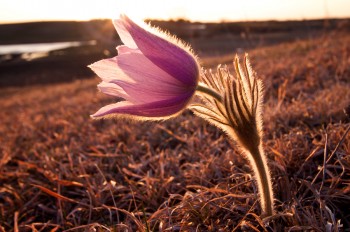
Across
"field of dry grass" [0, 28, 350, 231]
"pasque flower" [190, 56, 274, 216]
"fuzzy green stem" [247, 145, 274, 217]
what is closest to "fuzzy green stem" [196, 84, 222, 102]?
"pasque flower" [190, 56, 274, 216]

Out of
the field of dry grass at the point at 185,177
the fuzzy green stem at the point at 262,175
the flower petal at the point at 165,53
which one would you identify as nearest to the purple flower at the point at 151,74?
the flower petal at the point at 165,53

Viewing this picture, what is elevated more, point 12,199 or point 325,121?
point 325,121

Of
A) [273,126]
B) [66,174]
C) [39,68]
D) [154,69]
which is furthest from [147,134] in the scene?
[39,68]

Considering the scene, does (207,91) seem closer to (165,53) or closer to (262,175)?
(165,53)

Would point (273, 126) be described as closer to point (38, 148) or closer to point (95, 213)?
point (95, 213)

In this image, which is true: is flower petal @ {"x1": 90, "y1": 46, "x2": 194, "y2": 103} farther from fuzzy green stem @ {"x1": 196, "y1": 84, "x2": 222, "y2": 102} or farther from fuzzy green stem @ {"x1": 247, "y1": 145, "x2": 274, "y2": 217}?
fuzzy green stem @ {"x1": 247, "y1": 145, "x2": 274, "y2": 217}

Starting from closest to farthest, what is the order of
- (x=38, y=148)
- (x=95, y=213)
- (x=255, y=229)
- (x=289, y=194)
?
(x=255, y=229) < (x=289, y=194) < (x=95, y=213) < (x=38, y=148)
